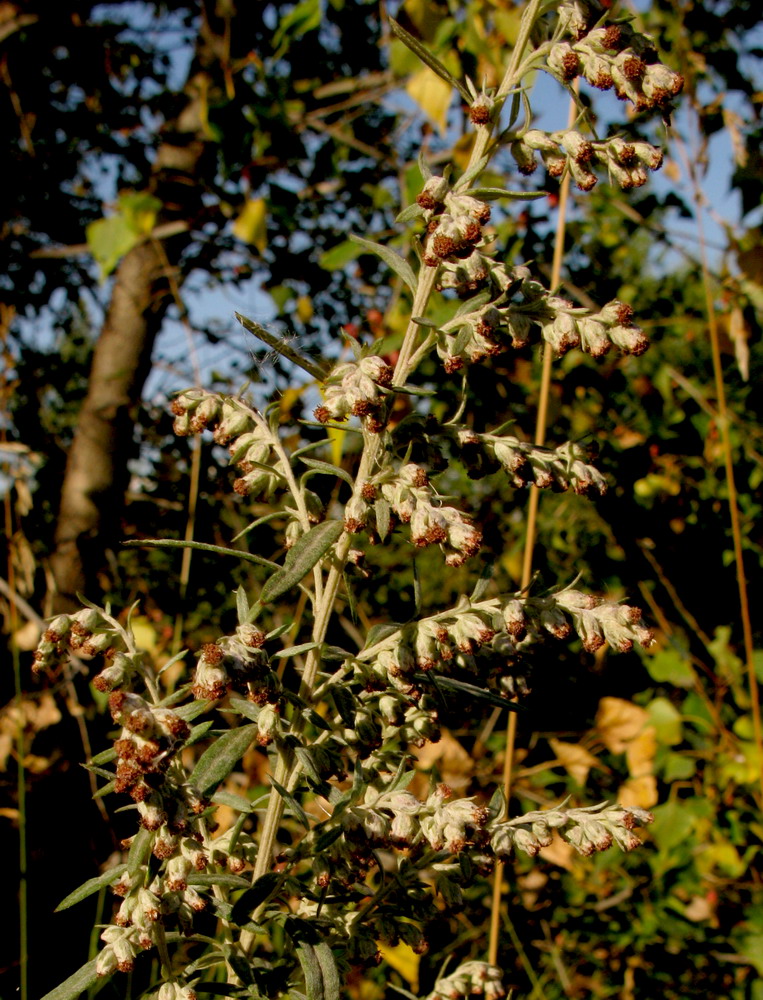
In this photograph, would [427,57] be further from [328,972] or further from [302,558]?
[328,972]

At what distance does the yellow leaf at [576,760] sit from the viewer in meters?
2.82

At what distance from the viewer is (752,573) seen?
3.40 metres

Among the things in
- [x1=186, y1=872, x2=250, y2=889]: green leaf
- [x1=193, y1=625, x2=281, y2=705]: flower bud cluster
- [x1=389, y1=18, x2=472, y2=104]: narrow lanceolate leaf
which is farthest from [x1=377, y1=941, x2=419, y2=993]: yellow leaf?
[x1=389, y1=18, x2=472, y2=104]: narrow lanceolate leaf

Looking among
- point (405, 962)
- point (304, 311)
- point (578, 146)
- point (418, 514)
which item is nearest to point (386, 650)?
point (418, 514)

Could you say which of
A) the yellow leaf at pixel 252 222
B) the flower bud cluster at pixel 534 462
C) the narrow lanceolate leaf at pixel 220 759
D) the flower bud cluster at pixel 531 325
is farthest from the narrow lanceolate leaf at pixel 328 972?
the yellow leaf at pixel 252 222

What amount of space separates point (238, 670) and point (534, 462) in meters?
0.48

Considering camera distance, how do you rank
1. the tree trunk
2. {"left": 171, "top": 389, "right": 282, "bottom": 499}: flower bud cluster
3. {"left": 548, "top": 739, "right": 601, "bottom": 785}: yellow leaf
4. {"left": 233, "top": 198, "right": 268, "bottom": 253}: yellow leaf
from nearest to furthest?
{"left": 171, "top": 389, "right": 282, "bottom": 499}: flower bud cluster, {"left": 233, "top": 198, "right": 268, "bottom": 253}: yellow leaf, {"left": 548, "top": 739, "right": 601, "bottom": 785}: yellow leaf, the tree trunk

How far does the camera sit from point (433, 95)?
2283mm

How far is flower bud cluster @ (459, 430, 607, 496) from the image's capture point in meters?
1.09

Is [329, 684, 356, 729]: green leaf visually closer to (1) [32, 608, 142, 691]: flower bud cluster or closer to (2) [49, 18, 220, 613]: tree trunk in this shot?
(1) [32, 608, 142, 691]: flower bud cluster

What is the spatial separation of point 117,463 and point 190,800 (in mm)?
2352

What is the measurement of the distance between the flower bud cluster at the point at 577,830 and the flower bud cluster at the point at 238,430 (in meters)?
0.57

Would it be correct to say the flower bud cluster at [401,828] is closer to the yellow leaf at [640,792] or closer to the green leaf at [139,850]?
the green leaf at [139,850]

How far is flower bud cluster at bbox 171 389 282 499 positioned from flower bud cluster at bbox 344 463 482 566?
0.19 metres
